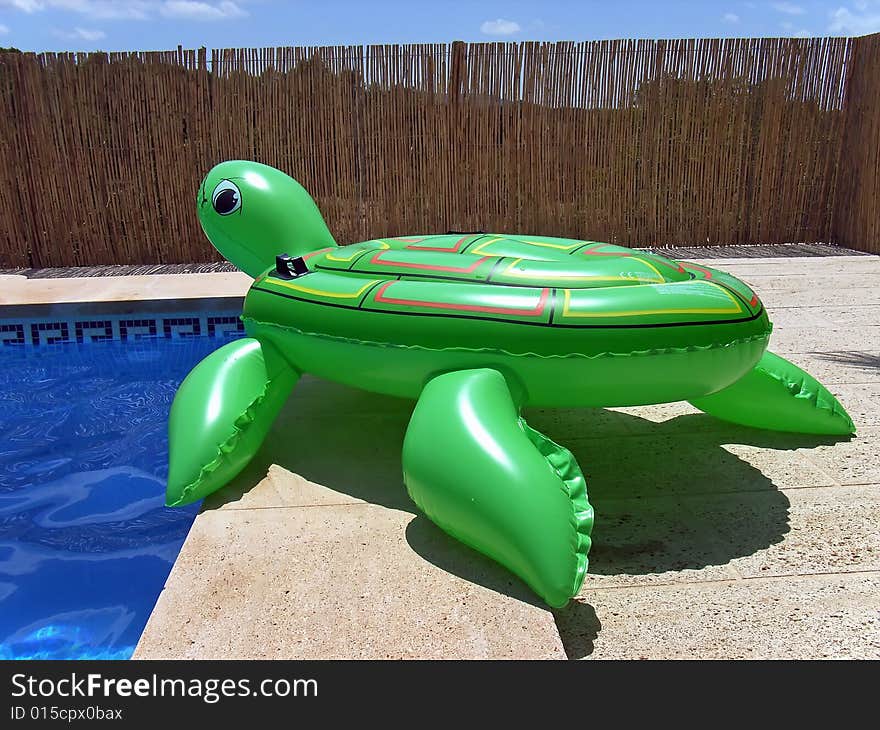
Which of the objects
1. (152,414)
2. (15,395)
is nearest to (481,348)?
(152,414)

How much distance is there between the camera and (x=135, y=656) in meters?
2.08

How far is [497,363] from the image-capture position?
9.67ft

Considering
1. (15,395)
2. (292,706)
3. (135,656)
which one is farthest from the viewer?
(15,395)

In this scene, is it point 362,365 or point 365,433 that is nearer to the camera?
point 362,365

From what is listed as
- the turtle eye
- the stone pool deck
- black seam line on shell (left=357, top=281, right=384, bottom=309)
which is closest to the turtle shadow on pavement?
the stone pool deck

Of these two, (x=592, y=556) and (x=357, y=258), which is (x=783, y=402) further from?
(x=357, y=258)

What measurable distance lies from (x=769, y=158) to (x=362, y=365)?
7.55 meters

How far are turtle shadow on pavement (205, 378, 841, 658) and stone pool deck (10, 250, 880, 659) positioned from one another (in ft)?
0.03

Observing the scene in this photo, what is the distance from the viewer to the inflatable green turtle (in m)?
2.49

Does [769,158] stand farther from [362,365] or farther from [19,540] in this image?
[19,540]

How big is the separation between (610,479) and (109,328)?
4.71 meters

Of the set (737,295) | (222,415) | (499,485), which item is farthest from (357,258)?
(737,295)

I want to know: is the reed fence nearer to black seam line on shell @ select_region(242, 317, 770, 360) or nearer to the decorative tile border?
the decorative tile border

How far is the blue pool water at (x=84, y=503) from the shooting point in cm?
289
